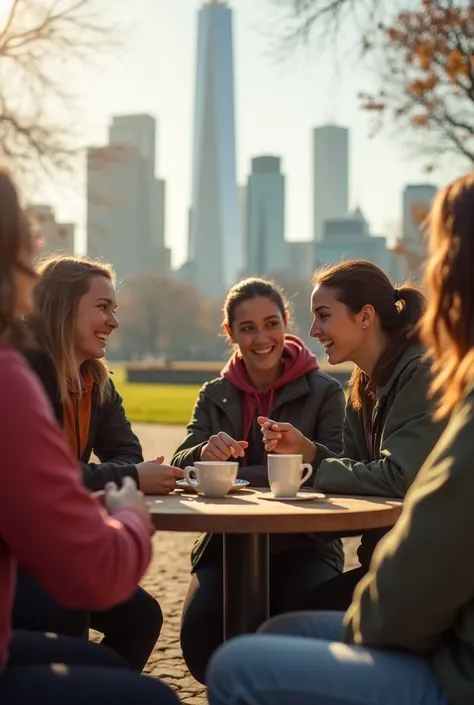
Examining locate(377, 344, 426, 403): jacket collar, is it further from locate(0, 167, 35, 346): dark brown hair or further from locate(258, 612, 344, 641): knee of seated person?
locate(0, 167, 35, 346): dark brown hair

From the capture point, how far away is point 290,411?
177 inches

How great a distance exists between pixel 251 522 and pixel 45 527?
1.13 m

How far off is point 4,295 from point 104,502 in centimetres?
62

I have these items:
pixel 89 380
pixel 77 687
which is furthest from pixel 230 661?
pixel 89 380

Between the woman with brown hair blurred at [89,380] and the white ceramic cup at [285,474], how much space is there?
1.87ft

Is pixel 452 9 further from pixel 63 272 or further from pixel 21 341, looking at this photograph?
pixel 21 341

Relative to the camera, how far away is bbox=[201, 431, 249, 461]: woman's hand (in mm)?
3896

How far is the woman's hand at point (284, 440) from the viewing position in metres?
3.81

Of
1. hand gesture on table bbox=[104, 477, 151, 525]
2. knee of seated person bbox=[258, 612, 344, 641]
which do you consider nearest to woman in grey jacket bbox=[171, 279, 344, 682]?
knee of seated person bbox=[258, 612, 344, 641]

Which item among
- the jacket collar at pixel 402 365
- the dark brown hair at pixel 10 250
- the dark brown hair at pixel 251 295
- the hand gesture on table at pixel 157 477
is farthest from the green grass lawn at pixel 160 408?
the dark brown hair at pixel 10 250

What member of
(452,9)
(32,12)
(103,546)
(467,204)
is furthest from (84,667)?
(32,12)

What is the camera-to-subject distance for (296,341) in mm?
4801

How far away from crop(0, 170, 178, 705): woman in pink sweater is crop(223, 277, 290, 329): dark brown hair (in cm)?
264

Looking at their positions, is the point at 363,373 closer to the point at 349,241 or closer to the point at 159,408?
the point at 159,408
